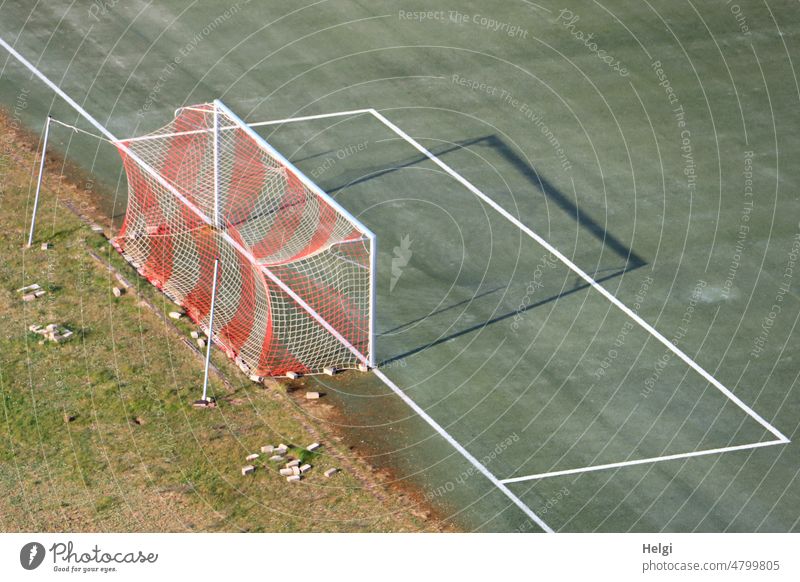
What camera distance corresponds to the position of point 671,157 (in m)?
40.7

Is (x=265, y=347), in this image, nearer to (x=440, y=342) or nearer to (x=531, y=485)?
(x=440, y=342)

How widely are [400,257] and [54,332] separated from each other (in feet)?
28.2

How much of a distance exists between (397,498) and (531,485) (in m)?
2.77

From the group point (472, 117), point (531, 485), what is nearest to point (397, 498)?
point (531, 485)

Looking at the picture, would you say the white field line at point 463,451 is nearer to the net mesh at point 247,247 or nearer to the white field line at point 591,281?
the net mesh at point 247,247

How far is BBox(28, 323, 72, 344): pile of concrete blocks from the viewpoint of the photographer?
32.8m

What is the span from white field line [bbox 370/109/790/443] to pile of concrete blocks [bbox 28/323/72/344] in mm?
11516

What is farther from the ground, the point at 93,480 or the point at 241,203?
the point at 241,203

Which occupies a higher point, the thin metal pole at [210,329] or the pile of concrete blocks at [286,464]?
the thin metal pole at [210,329]

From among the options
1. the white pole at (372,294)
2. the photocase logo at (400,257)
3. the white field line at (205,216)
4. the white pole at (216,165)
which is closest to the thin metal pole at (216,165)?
the white pole at (216,165)

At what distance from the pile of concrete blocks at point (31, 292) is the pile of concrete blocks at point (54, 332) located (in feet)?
3.73

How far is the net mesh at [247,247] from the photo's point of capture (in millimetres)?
33219
